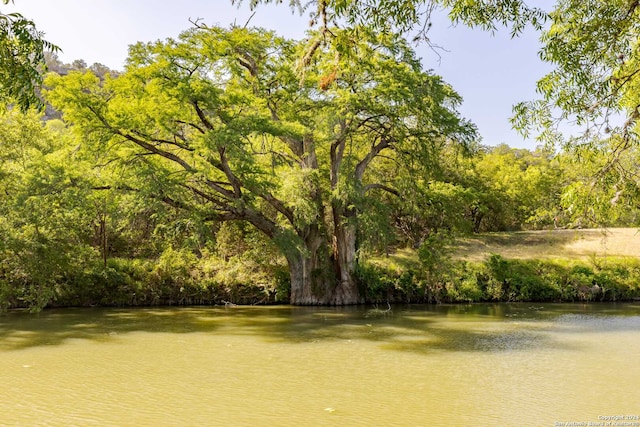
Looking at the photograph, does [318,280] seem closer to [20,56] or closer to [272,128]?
[272,128]

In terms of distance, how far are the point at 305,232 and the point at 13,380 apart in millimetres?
12570

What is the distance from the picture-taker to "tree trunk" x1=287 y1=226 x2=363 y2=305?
18922 millimetres

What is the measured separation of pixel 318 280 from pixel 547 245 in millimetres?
13835

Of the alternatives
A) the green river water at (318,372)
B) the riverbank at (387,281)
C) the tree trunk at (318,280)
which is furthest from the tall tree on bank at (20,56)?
the tree trunk at (318,280)

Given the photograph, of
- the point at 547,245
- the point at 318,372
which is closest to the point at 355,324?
the point at 318,372

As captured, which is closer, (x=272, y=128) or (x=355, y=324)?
(x=355, y=324)

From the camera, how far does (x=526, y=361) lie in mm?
8695

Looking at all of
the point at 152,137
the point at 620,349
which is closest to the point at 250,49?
the point at 152,137

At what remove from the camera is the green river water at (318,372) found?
5770 mm

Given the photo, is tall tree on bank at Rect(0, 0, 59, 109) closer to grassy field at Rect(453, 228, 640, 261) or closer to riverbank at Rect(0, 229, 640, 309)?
riverbank at Rect(0, 229, 640, 309)

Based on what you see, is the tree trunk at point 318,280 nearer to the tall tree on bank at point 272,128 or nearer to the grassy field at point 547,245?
the tall tree on bank at point 272,128

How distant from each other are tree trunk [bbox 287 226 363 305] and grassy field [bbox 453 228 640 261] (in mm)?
6101

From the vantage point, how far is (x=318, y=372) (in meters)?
7.96

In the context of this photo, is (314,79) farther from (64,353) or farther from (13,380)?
(13,380)
